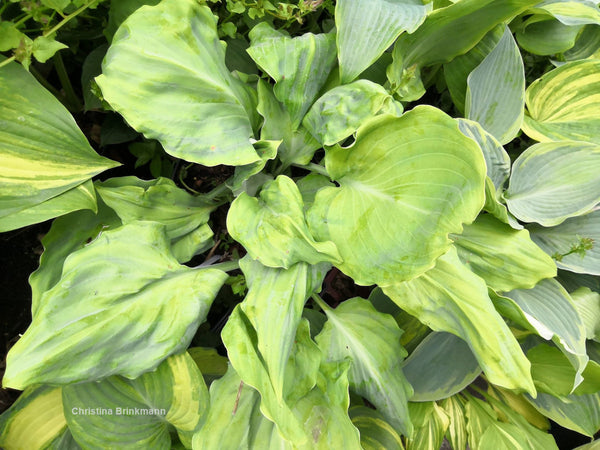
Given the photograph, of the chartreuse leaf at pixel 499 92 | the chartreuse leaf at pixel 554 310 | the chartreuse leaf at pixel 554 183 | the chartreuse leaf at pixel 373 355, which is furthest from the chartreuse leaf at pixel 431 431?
the chartreuse leaf at pixel 499 92

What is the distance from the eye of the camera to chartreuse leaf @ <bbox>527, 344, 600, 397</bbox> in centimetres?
75

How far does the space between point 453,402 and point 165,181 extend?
728mm

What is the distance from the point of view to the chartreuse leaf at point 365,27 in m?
0.59

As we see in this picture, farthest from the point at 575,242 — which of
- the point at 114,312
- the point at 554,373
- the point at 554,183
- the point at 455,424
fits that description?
the point at 114,312

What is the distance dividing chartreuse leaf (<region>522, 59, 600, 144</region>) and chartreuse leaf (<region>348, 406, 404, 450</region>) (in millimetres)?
576

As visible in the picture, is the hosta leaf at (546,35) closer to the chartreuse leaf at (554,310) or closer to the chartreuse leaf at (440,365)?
the chartreuse leaf at (554,310)

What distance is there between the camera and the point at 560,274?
883 mm

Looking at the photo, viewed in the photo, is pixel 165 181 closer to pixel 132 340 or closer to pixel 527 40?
pixel 132 340

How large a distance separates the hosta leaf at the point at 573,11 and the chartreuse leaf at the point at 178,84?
0.50m

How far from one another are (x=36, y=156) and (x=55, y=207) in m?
0.07

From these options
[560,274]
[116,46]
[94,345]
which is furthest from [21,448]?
[560,274]

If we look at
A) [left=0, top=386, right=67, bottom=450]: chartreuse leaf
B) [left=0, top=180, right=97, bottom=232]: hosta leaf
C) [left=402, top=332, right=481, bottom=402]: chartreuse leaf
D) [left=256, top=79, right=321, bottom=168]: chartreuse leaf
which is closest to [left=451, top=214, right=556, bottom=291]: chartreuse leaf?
[left=402, top=332, right=481, bottom=402]: chartreuse leaf

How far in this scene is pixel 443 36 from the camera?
70 cm

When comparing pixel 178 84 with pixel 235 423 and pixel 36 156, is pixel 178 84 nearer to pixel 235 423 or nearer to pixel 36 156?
pixel 36 156
